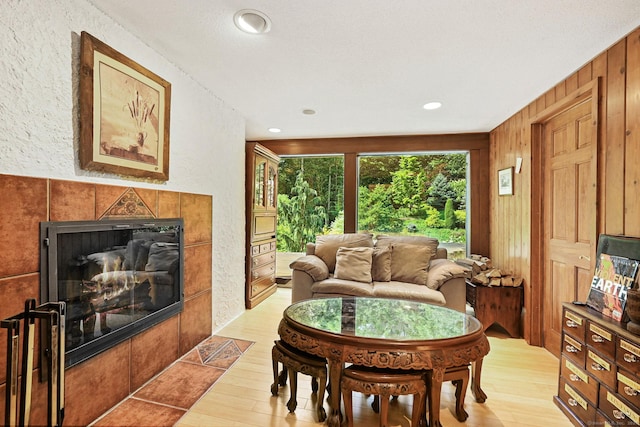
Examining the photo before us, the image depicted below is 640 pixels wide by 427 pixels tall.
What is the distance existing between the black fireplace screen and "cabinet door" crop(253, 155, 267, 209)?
1.51m

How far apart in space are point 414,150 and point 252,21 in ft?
10.0

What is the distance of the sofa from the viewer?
303 centimetres

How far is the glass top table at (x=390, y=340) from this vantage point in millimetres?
1612

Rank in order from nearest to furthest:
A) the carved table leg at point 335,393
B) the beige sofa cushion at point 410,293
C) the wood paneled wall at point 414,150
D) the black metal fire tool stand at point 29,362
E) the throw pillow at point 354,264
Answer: the black metal fire tool stand at point 29,362 → the carved table leg at point 335,393 → the beige sofa cushion at point 410,293 → the throw pillow at point 354,264 → the wood paneled wall at point 414,150

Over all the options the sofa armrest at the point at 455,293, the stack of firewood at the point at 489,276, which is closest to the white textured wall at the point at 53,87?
the sofa armrest at the point at 455,293

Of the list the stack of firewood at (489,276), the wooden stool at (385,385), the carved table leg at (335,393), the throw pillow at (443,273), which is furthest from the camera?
the stack of firewood at (489,276)

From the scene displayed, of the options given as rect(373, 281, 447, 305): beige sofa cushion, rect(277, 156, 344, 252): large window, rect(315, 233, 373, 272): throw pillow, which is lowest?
rect(373, 281, 447, 305): beige sofa cushion

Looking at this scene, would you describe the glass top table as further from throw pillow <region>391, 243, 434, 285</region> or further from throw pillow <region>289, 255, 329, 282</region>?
throw pillow <region>391, 243, 434, 285</region>

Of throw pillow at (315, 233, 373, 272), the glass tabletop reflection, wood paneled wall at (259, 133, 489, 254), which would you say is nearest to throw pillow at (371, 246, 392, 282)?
throw pillow at (315, 233, 373, 272)

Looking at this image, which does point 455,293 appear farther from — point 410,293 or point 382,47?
point 382,47

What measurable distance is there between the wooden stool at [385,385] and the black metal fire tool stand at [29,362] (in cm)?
123

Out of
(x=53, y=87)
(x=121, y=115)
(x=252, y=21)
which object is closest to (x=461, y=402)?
(x=252, y=21)

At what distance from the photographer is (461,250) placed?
4.32 metres

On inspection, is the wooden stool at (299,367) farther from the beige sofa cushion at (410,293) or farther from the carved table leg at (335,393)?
the beige sofa cushion at (410,293)
